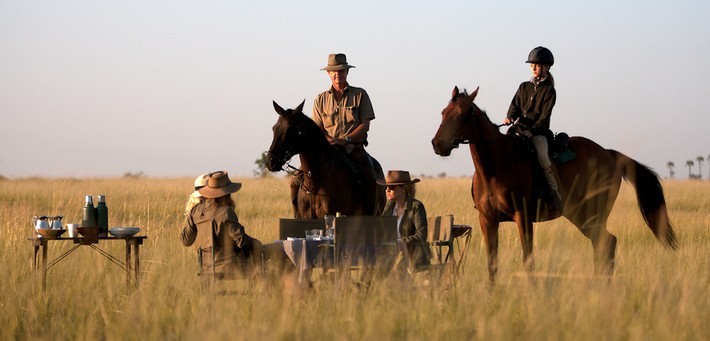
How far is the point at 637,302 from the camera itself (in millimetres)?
6895

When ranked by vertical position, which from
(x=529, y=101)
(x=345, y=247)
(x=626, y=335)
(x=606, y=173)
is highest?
(x=529, y=101)

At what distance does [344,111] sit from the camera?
10.5 meters

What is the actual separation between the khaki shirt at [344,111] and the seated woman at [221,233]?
294 centimetres

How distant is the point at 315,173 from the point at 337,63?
1.40 metres

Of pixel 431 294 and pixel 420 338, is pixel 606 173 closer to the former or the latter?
pixel 431 294

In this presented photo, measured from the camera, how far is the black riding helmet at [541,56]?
1001 cm

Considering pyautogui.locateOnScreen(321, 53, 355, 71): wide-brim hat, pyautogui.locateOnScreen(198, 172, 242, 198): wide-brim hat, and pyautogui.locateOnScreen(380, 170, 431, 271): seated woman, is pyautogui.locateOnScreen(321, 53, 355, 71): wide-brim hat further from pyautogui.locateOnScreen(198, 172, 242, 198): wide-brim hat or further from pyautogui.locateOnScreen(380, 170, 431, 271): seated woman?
pyautogui.locateOnScreen(198, 172, 242, 198): wide-brim hat

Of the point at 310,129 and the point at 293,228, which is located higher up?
the point at 310,129

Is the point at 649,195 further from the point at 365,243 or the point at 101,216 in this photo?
the point at 101,216

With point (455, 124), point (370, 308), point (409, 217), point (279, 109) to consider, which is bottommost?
point (370, 308)

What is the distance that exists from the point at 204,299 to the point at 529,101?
14.4 feet

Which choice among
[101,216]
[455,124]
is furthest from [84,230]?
[455,124]

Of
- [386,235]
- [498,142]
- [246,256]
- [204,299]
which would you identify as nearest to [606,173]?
[498,142]

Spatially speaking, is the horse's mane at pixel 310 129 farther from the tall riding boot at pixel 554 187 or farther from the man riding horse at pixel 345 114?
the tall riding boot at pixel 554 187
